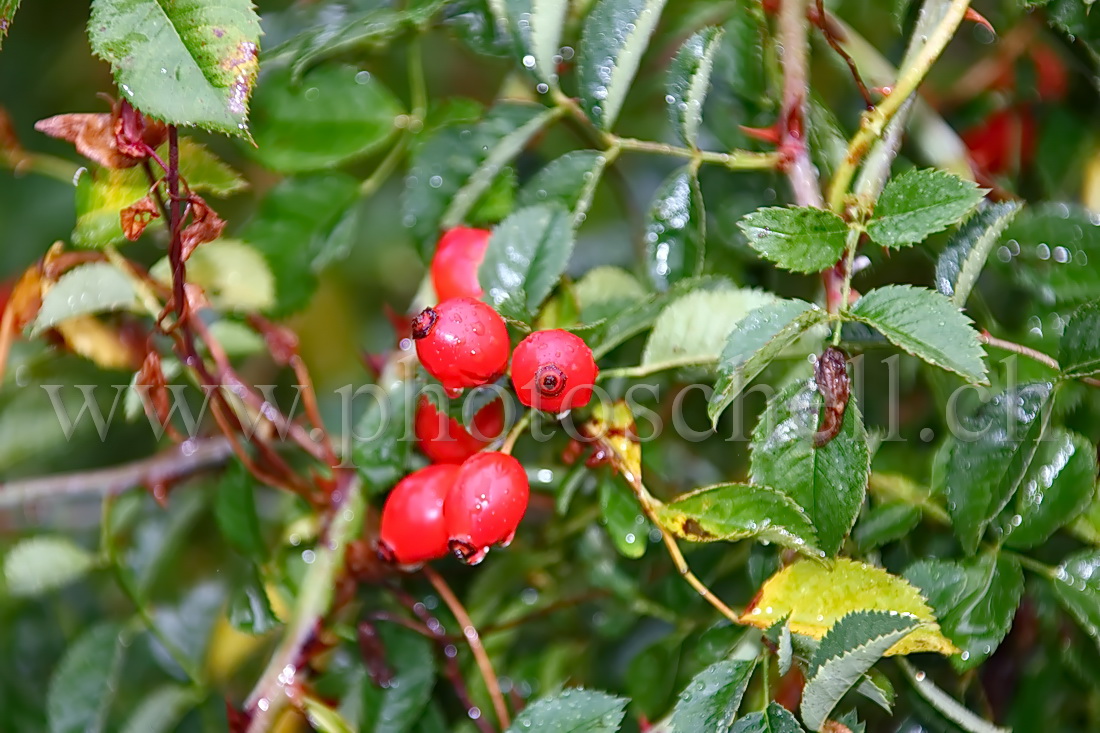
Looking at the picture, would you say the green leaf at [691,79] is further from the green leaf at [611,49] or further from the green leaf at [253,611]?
the green leaf at [253,611]

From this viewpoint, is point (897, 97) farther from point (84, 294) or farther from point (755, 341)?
point (84, 294)

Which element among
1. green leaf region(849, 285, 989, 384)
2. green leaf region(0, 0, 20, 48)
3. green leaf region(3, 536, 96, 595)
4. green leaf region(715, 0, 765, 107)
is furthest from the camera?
green leaf region(3, 536, 96, 595)

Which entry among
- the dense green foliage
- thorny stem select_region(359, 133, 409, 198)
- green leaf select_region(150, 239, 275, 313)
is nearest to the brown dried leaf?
the dense green foliage

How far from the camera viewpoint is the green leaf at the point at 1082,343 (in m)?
0.78

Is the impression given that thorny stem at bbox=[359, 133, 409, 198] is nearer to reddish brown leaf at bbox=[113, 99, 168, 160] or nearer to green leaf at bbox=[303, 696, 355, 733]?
reddish brown leaf at bbox=[113, 99, 168, 160]

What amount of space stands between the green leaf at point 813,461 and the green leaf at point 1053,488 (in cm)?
20

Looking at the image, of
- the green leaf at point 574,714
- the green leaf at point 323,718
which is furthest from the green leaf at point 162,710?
the green leaf at point 574,714

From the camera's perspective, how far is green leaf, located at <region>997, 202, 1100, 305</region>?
973 mm

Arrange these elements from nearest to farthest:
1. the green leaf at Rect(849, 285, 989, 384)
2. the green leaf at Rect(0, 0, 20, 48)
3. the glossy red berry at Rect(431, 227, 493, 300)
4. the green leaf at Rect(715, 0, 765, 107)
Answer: the green leaf at Rect(849, 285, 989, 384)
the green leaf at Rect(0, 0, 20, 48)
the glossy red berry at Rect(431, 227, 493, 300)
the green leaf at Rect(715, 0, 765, 107)

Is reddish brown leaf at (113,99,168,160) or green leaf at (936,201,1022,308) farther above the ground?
reddish brown leaf at (113,99,168,160)

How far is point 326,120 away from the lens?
116 cm

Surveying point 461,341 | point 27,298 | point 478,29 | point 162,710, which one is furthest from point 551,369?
point 162,710

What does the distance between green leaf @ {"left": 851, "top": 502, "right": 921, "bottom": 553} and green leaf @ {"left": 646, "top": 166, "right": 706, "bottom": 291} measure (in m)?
0.28

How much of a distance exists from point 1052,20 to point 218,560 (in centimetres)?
134
